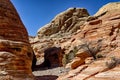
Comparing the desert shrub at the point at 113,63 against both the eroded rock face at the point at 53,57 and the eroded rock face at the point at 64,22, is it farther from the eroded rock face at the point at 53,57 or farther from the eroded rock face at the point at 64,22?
the eroded rock face at the point at 64,22

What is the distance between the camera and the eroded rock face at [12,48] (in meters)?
15.3

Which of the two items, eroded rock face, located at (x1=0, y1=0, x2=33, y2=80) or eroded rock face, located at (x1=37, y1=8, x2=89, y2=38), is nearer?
eroded rock face, located at (x1=0, y1=0, x2=33, y2=80)

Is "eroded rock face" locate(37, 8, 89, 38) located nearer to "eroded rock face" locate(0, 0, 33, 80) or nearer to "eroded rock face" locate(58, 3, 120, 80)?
"eroded rock face" locate(58, 3, 120, 80)

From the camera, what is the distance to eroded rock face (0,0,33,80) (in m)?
15.3

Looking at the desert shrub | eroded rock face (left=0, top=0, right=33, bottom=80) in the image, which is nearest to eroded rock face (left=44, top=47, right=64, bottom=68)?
eroded rock face (left=0, top=0, right=33, bottom=80)

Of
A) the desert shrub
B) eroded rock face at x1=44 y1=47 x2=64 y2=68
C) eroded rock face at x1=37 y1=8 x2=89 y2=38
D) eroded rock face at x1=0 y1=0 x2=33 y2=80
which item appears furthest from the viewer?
eroded rock face at x1=37 y1=8 x2=89 y2=38

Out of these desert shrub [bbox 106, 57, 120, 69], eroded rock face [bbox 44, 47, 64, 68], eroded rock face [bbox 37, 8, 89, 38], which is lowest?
eroded rock face [bbox 44, 47, 64, 68]

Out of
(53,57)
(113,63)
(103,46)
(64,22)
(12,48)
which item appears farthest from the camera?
(64,22)

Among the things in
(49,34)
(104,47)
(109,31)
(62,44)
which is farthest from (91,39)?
(49,34)

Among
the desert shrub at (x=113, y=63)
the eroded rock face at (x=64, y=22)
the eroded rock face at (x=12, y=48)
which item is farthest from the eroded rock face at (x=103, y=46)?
the eroded rock face at (x=64, y=22)

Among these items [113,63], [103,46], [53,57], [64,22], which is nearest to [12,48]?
[113,63]

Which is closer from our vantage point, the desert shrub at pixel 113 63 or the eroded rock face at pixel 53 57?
the desert shrub at pixel 113 63

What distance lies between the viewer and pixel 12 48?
1650cm

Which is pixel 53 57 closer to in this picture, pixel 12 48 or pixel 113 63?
pixel 113 63
